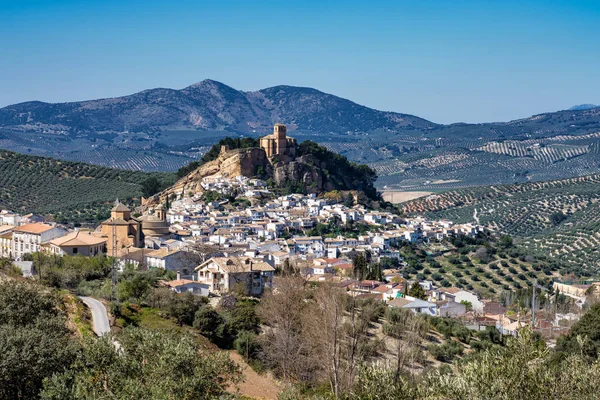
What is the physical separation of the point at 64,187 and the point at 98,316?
61384 mm

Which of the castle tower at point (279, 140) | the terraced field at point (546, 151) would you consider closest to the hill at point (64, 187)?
the castle tower at point (279, 140)

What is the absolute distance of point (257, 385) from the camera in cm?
2555

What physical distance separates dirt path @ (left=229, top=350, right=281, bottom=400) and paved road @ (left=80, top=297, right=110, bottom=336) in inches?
166

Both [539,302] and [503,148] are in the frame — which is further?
[503,148]

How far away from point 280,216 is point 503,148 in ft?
474

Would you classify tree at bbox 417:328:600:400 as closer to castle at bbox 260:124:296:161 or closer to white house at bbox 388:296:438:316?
white house at bbox 388:296:438:316

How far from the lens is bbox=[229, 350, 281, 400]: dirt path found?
24375 millimetres

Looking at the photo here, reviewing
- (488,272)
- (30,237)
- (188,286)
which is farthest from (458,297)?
(30,237)

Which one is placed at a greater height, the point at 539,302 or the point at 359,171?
the point at 359,171

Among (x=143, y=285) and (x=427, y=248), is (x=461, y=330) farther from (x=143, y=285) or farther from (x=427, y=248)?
(x=427, y=248)

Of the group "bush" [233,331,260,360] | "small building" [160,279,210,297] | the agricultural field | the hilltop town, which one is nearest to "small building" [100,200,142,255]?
the hilltop town

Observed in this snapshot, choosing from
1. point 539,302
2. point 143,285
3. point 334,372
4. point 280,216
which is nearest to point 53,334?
point 334,372

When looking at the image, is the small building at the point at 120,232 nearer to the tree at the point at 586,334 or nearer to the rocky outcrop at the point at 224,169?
the tree at the point at 586,334

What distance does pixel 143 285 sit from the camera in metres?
31.6
